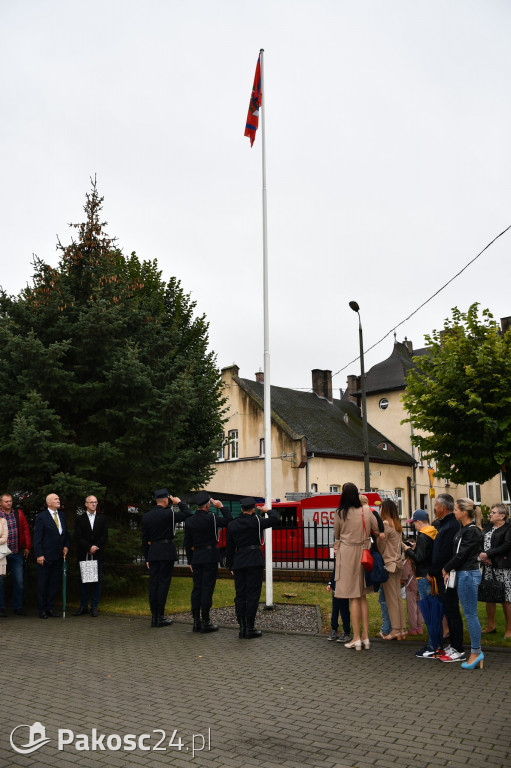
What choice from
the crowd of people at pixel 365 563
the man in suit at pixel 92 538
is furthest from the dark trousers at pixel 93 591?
the crowd of people at pixel 365 563

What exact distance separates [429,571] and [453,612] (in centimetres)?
53

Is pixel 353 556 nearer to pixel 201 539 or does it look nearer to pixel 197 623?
pixel 201 539

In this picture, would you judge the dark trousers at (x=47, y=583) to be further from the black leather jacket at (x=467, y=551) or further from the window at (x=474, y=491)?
the window at (x=474, y=491)

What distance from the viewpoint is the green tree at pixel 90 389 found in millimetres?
12359

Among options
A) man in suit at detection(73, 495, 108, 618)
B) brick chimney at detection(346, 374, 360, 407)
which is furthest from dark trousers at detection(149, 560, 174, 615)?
brick chimney at detection(346, 374, 360, 407)

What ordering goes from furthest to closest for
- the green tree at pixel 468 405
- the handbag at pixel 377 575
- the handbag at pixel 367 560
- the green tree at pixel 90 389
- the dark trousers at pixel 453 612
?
the green tree at pixel 468 405, the green tree at pixel 90 389, the handbag at pixel 377 575, the handbag at pixel 367 560, the dark trousers at pixel 453 612

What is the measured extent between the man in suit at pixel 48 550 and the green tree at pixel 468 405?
9928 millimetres

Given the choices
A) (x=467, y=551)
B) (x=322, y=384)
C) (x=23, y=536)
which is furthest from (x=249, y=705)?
(x=322, y=384)

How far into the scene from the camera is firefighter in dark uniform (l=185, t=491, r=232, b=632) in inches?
383

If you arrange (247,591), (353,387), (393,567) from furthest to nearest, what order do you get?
1. (353,387)
2. (247,591)
3. (393,567)

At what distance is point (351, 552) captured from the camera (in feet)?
A: 28.3

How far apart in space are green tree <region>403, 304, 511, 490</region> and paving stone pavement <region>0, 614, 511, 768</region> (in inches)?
357

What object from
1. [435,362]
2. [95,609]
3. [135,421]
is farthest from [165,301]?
[95,609]

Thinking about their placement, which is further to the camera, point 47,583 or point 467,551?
point 47,583
